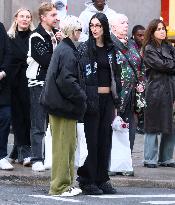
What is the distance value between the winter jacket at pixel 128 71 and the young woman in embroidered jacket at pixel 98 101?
1.14m

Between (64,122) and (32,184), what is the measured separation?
159cm

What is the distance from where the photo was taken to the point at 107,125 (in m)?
10.9

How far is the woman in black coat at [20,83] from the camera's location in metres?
12.9

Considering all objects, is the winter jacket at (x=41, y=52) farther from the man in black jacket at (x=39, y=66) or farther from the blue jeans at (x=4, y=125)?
the blue jeans at (x=4, y=125)

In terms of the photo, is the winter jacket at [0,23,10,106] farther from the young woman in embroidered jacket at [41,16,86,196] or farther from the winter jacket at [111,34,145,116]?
the young woman in embroidered jacket at [41,16,86,196]

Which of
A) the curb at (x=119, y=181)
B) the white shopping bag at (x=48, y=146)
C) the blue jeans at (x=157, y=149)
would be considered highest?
the white shopping bag at (x=48, y=146)

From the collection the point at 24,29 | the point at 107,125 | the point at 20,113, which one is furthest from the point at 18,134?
the point at 107,125

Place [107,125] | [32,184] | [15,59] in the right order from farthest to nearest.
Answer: [15,59], [32,184], [107,125]

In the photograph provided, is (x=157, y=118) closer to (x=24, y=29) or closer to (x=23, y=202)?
(x=24, y=29)

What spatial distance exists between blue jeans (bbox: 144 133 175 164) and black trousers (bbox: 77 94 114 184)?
2.51m

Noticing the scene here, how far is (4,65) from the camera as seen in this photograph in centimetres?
1259

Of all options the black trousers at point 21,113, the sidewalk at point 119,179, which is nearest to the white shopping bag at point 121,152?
the sidewalk at point 119,179

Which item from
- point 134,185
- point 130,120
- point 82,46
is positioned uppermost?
point 82,46

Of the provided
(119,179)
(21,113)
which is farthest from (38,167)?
(119,179)
